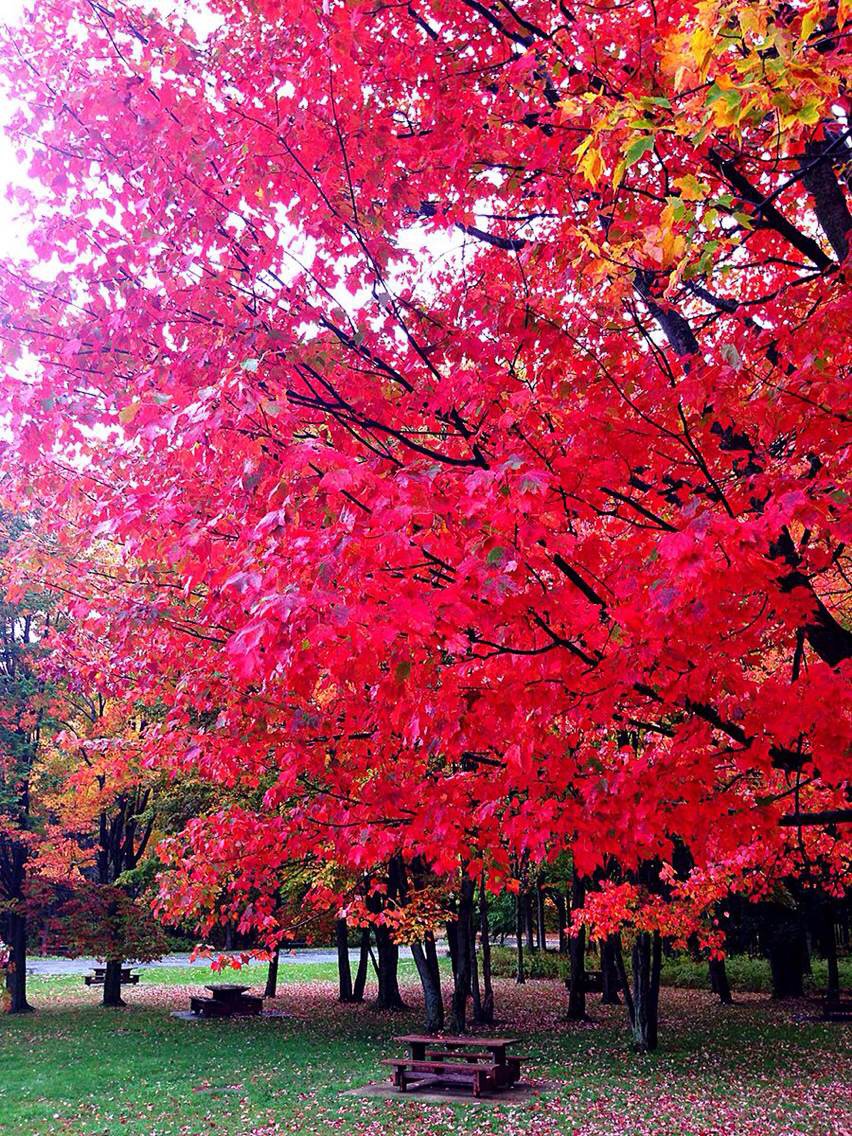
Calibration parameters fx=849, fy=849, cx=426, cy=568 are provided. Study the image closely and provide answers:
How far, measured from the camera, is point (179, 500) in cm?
430

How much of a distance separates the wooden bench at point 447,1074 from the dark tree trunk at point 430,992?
5.39m

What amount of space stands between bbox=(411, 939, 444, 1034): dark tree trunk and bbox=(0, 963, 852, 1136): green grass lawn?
1.21 m

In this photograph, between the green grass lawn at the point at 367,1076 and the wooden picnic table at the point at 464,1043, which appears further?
the wooden picnic table at the point at 464,1043

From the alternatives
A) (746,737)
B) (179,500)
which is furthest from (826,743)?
(179,500)

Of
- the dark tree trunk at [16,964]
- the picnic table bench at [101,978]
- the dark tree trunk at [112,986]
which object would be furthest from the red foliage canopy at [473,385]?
the picnic table bench at [101,978]

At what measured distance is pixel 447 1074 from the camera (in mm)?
13117

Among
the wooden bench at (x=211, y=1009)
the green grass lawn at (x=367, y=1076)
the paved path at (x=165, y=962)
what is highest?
the green grass lawn at (x=367, y=1076)

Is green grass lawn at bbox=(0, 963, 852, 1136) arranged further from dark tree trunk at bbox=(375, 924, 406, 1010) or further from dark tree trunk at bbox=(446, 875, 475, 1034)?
dark tree trunk at bbox=(446, 875, 475, 1034)

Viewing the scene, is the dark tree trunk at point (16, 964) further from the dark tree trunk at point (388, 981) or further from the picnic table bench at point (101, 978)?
the dark tree trunk at point (388, 981)

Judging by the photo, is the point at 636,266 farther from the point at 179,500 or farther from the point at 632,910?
the point at 632,910

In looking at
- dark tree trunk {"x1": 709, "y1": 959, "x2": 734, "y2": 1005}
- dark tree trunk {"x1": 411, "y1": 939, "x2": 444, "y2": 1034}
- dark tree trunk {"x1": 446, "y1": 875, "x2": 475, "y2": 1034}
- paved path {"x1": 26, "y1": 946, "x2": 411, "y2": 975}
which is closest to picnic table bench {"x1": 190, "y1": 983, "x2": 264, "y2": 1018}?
dark tree trunk {"x1": 411, "y1": 939, "x2": 444, "y2": 1034}

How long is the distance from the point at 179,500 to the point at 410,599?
5.10ft

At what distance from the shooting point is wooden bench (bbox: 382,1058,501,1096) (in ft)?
41.4

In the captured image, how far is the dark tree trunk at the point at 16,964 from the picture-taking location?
2231 centimetres
